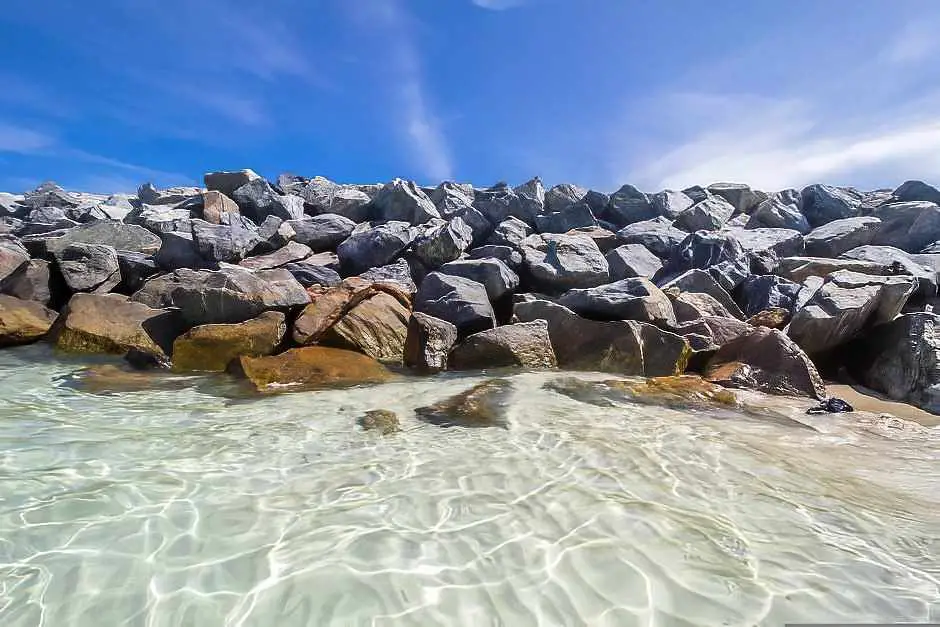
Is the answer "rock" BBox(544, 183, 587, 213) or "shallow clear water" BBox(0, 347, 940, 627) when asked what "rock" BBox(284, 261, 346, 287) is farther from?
"rock" BBox(544, 183, 587, 213)

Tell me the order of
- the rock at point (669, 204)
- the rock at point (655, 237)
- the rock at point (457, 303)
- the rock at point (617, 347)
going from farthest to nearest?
1. the rock at point (669, 204)
2. the rock at point (655, 237)
3. the rock at point (457, 303)
4. the rock at point (617, 347)

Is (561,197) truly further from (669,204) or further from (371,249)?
(371,249)

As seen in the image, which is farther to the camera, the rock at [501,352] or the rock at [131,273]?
the rock at [131,273]

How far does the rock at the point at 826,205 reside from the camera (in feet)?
61.1

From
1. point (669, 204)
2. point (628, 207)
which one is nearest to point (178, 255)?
point (628, 207)

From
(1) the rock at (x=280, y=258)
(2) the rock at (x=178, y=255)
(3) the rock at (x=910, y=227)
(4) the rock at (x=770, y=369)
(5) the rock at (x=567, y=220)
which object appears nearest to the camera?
(4) the rock at (x=770, y=369)

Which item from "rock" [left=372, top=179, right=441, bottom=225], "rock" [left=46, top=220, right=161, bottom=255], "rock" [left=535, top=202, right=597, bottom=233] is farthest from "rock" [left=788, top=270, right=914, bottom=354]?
"rock" [left=46, top=220, right=161, bottom=255]

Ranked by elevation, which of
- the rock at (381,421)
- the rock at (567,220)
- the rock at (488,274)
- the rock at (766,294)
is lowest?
the rock at (381,421)

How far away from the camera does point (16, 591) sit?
265 centimetres

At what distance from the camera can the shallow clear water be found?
8.73 ft

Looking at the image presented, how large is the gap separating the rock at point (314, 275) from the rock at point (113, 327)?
3.27 meters

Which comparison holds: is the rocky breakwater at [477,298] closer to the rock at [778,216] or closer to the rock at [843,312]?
the rock at [843,312]

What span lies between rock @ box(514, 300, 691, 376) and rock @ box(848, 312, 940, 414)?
298cm

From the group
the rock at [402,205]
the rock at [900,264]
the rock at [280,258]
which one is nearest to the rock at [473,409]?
the rock at [280,258]
